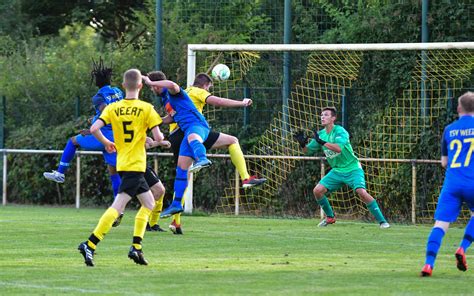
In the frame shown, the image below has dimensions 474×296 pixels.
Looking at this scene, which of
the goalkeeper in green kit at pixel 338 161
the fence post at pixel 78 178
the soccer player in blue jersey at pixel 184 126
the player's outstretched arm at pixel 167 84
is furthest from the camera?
the fence post at pixel 78 178

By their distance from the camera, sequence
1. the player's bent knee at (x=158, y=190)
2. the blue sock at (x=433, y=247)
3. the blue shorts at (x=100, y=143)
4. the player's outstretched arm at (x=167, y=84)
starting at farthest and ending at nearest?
the blue shorts at (x=100, y=143) < the player's outstretched arm at (x=167, y=84) < the player's bent knee at (x=158, y=190) < the blue sock at (x=433, y=247)

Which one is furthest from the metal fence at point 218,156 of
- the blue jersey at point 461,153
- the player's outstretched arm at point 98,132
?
the player's outstretched arm at point 98,132

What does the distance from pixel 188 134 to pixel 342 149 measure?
141 inches

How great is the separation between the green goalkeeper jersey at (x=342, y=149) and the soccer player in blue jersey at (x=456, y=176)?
745cm

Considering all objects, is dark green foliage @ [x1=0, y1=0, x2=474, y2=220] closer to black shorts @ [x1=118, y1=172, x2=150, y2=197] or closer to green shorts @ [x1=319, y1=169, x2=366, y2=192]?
green shorts @ [x1=319, y1=169, x2=366, y2=192]

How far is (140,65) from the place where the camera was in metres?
28.2

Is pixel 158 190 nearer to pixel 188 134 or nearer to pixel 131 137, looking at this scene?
pixel 188 134

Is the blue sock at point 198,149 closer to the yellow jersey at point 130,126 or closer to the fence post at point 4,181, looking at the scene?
the yellow jersey at point 130,126

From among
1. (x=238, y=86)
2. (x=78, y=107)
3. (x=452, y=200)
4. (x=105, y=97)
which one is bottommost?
(x=452, y=200)

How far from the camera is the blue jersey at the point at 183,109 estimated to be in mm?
16391

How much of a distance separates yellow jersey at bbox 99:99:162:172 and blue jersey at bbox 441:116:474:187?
10.1 ft

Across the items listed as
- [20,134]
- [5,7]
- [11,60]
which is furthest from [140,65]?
[5,7]

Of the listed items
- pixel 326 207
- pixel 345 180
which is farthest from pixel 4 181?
pixel 345 180

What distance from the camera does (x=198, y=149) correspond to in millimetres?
16141
